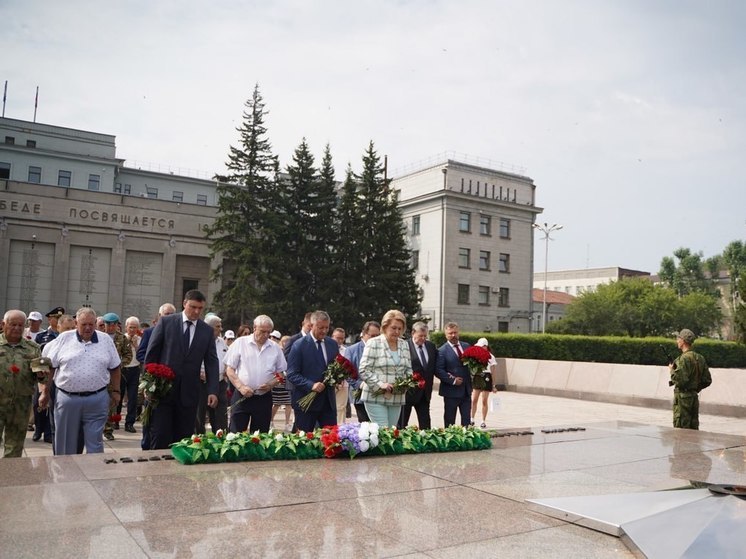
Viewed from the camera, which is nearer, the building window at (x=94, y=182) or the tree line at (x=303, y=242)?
the tree line at (x=303, y=242)

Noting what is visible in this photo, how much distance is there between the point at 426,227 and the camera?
64.9m

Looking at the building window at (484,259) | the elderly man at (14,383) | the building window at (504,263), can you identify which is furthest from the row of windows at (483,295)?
the elderly man at (14,383)

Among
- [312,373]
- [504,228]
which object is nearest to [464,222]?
[504,228]

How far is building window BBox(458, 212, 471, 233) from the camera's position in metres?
63.6

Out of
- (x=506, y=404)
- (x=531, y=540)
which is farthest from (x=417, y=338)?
(x=506, y=404)

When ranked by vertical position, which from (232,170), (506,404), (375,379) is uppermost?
(232,170)

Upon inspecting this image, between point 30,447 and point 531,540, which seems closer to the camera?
point 531,540

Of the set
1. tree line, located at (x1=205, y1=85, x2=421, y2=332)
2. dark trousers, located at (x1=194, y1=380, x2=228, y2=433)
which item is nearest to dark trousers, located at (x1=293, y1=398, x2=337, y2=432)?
dark trousers, located at (x1=194, y1=380, x2=228, y2=433)

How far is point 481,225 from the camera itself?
214ft

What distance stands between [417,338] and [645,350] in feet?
92.6

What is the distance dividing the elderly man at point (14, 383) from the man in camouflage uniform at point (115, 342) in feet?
9.75

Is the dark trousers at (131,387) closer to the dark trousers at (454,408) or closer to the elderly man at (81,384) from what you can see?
the elderly man at (81,384)

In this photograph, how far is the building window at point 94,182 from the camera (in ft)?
204

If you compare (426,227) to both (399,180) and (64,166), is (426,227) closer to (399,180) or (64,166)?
(399,180)
